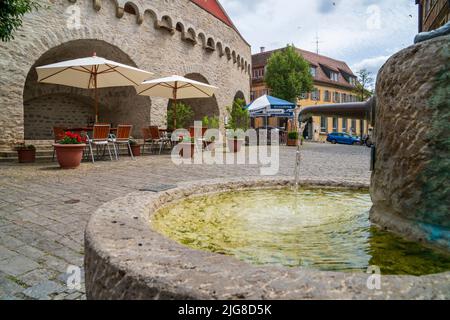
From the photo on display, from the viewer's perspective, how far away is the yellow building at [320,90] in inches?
1442

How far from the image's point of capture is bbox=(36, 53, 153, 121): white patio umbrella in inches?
345

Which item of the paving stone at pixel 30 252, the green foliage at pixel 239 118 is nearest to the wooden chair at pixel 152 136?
the green foliage at pixel 239 118

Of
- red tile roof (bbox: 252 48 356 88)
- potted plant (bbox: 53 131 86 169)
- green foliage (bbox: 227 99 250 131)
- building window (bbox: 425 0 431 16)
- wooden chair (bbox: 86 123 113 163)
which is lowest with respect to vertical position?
potted plant (bbox: 53 131 86 169)

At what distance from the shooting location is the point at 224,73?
19.2 m

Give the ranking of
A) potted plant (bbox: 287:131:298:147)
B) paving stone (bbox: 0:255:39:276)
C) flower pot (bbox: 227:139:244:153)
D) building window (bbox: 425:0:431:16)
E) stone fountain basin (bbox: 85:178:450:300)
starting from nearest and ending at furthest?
stone fountain basin (bbox: 85:178:450:300) < paving stone (bbox: 0:255:39:276) < flower pot (bbox: 227:139:244:153) < building window (bbox: 425:0:431:16) < potted plant (bbox: 287:131:298:147)

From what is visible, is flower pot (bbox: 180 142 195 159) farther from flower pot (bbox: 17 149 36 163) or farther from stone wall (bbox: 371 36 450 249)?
stone wall (bbox: 371 36 450 249)

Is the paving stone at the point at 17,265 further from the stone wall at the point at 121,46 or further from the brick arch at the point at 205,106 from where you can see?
the brick arch at the point at 205,106

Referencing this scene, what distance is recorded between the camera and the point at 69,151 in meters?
7.05

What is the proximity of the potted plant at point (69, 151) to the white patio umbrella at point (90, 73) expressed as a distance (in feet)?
6.84

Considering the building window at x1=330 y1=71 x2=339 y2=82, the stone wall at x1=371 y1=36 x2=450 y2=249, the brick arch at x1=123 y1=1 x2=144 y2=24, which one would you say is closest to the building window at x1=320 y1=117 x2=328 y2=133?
the building window at x1=330 y1=71 x2=339 y2=82

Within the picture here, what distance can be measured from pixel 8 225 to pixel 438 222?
10.9ft

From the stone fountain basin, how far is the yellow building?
34.4 m

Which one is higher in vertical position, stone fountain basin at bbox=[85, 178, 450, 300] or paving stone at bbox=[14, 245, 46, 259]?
stone fountain basin at bbox=[85, 178, 450, 300]

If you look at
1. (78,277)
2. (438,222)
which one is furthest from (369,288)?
(78,277)
